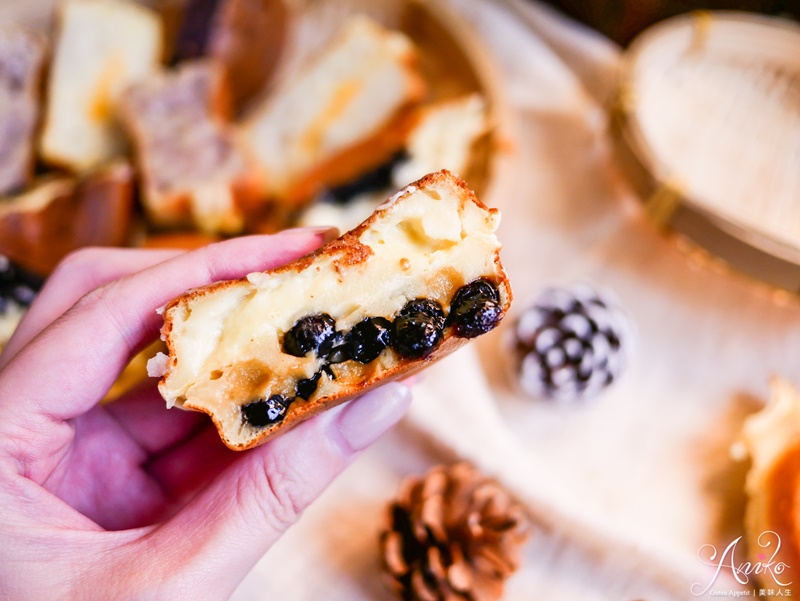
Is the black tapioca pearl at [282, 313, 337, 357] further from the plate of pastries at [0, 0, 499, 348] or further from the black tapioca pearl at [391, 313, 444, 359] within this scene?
the plate of pastries at [0, 0, 499, 348]

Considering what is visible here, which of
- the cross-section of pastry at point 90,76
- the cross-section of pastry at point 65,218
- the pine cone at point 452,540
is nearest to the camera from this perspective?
the pine cone at point 452,540

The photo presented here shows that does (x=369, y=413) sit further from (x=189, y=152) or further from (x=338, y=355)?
(x=189, y=152)

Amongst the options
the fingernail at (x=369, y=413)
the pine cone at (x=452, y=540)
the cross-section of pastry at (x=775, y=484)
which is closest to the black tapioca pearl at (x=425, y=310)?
the fingernail at (x=369, y=413)

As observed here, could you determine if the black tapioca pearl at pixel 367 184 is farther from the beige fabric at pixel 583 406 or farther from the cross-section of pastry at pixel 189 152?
the beige fabric at pixel 583 406

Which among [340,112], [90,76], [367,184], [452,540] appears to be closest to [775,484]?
[452,540]

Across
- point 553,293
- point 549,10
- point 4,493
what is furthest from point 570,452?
point 549,10

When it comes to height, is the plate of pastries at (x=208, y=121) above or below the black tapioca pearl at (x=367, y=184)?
above
